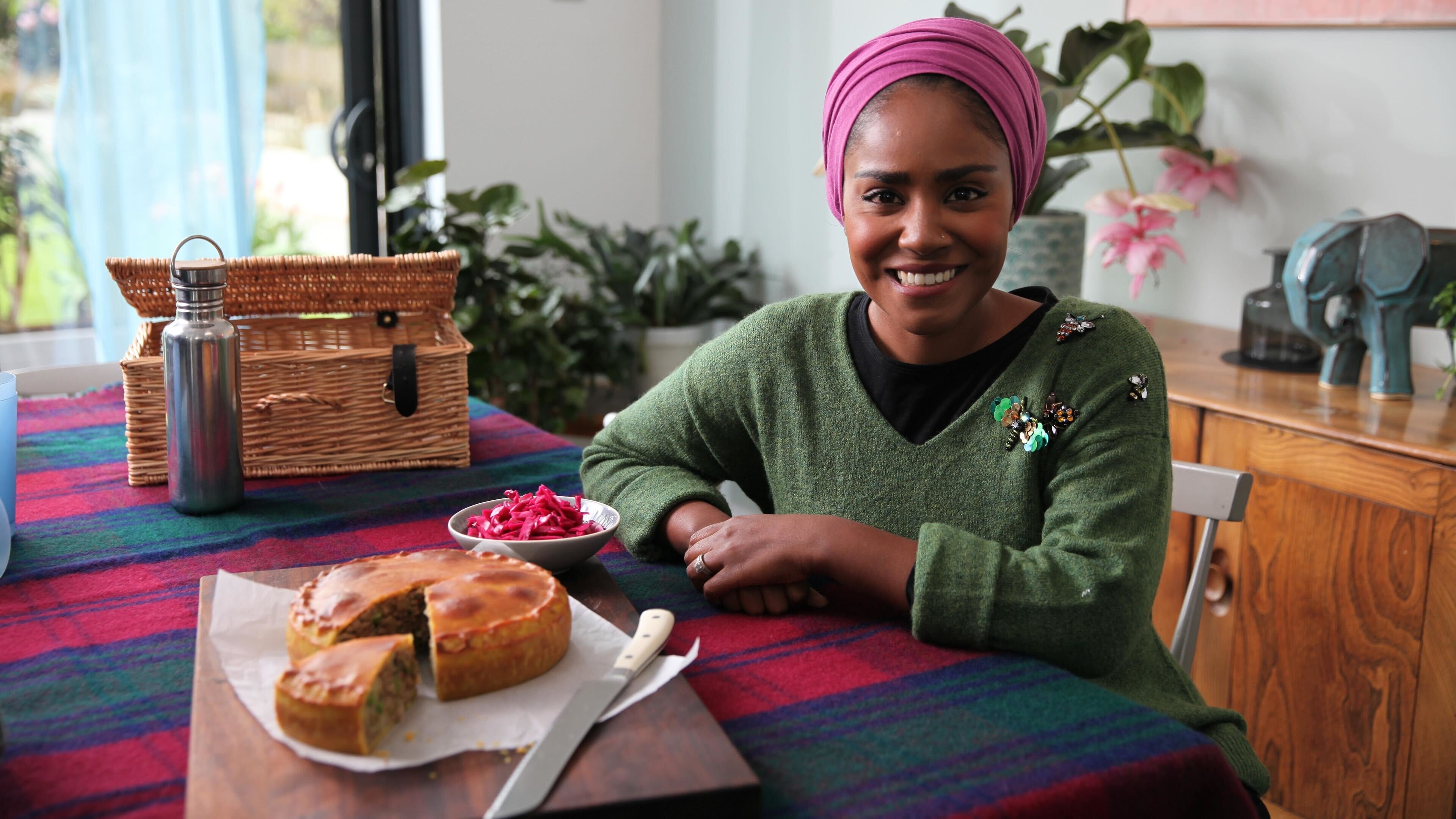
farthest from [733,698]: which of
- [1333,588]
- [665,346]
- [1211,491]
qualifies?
[665,346]

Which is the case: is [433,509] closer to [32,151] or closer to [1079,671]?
[1079,671]

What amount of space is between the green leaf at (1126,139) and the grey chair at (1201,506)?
99 cm

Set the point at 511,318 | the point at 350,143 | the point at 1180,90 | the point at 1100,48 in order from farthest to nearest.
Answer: the point at 350,143 → the point at 511,318 → the point at 1180,90 → the point at 1100,48

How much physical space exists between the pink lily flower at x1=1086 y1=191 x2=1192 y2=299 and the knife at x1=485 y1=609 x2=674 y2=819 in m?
1.59

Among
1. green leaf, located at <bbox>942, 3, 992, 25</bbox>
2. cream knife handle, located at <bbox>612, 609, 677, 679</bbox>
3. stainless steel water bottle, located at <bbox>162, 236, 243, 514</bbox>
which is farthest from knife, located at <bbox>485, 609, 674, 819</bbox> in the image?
green leaf, located at <bbox>942, 3, 992, 25</bbox>

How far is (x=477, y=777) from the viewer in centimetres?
68

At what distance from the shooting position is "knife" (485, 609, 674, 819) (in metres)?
0.65

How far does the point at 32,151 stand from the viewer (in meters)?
3.16

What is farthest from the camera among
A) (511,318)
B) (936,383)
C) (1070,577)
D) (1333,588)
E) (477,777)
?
(511,318)

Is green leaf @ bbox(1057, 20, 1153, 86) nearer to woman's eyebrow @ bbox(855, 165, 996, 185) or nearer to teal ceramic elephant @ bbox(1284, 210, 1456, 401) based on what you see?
teal ceramic elephant @ bbox(1284, 210, 1456, 401)

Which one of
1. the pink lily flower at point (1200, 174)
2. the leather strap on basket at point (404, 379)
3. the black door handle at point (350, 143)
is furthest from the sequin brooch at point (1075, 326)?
the black door handle at point (350, 143)

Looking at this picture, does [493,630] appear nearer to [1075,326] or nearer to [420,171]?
[1075,326]

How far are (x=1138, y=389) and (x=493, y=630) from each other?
64cm

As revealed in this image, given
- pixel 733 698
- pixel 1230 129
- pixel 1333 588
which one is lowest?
pixel 1333 588
